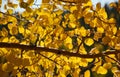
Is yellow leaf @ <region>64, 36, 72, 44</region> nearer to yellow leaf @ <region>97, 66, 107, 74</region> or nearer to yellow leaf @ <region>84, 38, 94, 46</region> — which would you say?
yellow leaf @ <region>84, 38, 94, 46</region>

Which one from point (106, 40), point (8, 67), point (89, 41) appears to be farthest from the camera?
point (89, 41)

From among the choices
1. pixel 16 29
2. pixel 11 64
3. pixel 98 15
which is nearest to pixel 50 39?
pixel 16 29

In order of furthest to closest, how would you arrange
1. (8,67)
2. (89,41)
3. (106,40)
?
(89,41) < (106,40) < (8,67)

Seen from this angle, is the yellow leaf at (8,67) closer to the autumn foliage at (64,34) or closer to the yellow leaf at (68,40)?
the autumn foliage at (64,34)

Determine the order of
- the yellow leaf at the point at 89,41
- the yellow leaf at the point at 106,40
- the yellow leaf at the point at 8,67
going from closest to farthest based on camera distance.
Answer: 1. the yellow leaf at the point at 8,67
2. the yellow leaf at the point at 106,40
3. the yellow leaf at the point at 89,41

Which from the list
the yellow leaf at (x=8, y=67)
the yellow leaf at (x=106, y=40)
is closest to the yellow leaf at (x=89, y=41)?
the yellow leaf at (x=106, y=40)

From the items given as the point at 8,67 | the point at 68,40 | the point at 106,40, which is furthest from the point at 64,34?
the point at 8,67

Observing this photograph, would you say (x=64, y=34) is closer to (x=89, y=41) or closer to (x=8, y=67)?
(x=89, y=41)

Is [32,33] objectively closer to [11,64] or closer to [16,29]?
[16,29]

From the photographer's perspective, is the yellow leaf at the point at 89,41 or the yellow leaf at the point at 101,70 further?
the yellow leaf at the point at 89,41

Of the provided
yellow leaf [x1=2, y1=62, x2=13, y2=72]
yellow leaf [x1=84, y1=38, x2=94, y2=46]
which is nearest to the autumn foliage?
yellow leaf [x1=84, y1=38, x2=94, y2=46]

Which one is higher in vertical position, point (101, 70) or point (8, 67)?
point (8, 67)

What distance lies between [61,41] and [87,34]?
160 mm

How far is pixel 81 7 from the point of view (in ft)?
5.84
